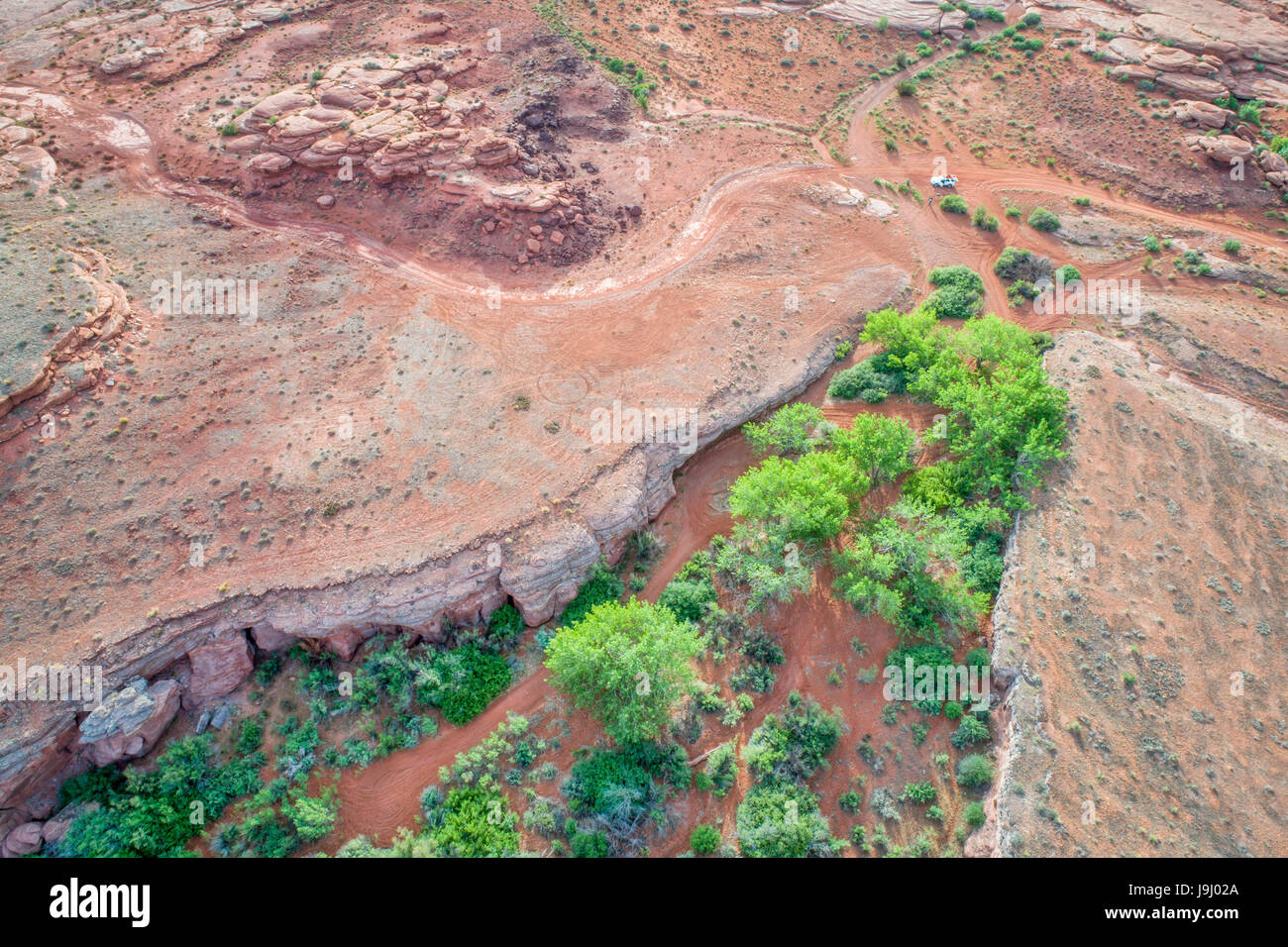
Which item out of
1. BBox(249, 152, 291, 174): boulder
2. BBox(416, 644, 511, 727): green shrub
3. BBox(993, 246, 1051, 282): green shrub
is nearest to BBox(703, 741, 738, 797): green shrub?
BBox(416, 644, 511, 727): green shrub

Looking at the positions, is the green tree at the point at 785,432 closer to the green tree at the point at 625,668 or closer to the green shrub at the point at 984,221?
the green tree at the point at 625,668

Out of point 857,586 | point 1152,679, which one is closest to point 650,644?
point 857,586

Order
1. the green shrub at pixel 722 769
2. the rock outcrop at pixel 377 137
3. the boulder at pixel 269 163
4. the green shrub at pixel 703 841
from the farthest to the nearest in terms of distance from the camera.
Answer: the rock outcrop at pixel 377 137 → the boulder at pixel 269 163 → the green shrub at pixel 722 769 → the green shrub at pixel 703 841

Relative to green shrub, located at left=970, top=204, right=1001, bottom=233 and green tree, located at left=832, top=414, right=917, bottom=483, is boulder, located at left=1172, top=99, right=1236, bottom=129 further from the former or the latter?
green tree, located at left=832, top=414, right=917, bottom=483

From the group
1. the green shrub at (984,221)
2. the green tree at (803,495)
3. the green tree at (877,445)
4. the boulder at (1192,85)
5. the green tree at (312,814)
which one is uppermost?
the boulder at (1192,85)

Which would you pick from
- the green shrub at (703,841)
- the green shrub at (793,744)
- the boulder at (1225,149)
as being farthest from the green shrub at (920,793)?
the boulder at (1225,149)

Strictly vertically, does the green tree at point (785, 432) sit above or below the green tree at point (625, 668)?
above

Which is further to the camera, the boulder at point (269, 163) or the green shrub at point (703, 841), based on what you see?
the boulder at point (269, 163)

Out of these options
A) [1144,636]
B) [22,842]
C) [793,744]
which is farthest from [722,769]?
[22,842]

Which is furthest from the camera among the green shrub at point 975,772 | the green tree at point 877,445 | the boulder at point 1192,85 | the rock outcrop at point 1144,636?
the boulder at point 1192,85
